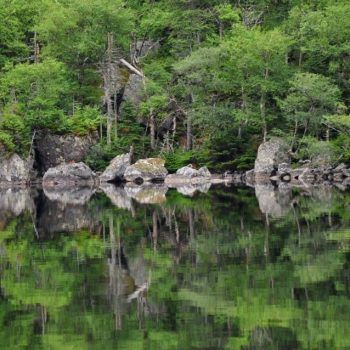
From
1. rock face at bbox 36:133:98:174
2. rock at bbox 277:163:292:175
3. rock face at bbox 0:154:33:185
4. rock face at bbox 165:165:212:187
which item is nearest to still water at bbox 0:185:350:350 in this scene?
rock at bbox 277:163:292:175

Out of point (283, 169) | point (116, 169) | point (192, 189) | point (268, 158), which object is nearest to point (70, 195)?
point (192, 189)

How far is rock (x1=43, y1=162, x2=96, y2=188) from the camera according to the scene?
2356 inches

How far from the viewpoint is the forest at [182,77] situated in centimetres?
5812

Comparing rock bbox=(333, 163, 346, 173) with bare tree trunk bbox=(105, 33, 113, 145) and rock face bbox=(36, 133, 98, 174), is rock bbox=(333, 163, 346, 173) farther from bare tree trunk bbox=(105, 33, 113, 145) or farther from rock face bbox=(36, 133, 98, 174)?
rock face bbox=(36, 133, 98, 174)

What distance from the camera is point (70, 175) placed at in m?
60.0

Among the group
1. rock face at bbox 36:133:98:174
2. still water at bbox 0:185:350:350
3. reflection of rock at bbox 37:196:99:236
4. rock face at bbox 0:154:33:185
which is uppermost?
rock face at bbox 36:133:98:174

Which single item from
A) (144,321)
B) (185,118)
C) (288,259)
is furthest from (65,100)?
(144,321)

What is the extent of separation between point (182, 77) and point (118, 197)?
24.7m

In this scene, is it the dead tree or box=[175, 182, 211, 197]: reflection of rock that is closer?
box=[175, 182, 211, 197]: reflection of rock

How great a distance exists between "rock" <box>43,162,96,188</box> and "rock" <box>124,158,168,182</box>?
3.20 meters

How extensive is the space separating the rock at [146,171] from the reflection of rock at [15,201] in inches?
323

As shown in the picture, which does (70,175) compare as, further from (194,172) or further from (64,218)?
(64,218)

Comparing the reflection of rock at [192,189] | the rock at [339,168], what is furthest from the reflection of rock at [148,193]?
the rock at [339,168]

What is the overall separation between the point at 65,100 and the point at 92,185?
11948 mm
